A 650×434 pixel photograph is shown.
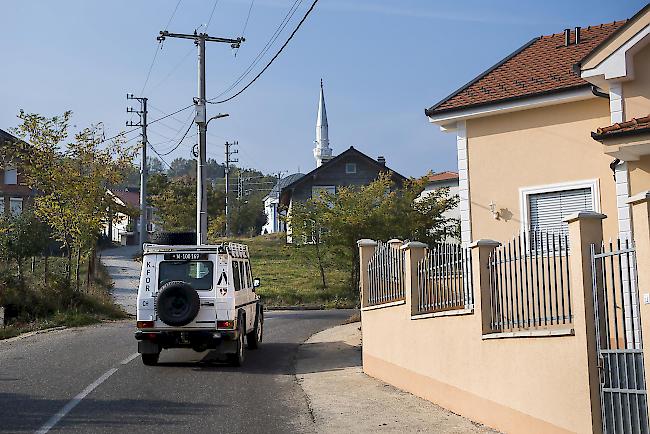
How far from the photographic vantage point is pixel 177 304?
1420cm

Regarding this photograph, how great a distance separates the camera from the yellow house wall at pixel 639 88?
37.8 feet

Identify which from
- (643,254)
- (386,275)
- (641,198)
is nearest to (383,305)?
(386,275)

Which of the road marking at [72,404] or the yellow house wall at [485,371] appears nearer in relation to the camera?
the yellow house wall at [485,371]

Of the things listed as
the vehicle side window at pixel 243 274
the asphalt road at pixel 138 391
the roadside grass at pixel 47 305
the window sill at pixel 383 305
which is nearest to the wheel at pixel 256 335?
the asphalt road at pixel 138 391

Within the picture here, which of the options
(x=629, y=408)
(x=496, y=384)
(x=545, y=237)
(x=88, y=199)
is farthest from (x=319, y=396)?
(x=88, y=199)

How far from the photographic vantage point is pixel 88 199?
91.1 feet

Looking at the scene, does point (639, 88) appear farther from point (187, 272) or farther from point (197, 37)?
point (197, 37)

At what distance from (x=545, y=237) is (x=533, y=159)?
6.40 m

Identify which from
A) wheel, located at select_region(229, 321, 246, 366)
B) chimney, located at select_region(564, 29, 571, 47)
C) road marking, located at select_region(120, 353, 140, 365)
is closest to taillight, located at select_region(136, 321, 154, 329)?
road marking, located at select_region(120, 353, 140, 365)

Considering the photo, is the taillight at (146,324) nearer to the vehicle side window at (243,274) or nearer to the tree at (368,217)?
the vehicle side window at (243,274)

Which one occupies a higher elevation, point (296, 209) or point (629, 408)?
point (296, 209)

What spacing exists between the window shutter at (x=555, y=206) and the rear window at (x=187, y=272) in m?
6.15

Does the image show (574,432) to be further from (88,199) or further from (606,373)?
(88,199)

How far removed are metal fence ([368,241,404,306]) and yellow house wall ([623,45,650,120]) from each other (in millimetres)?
4081
